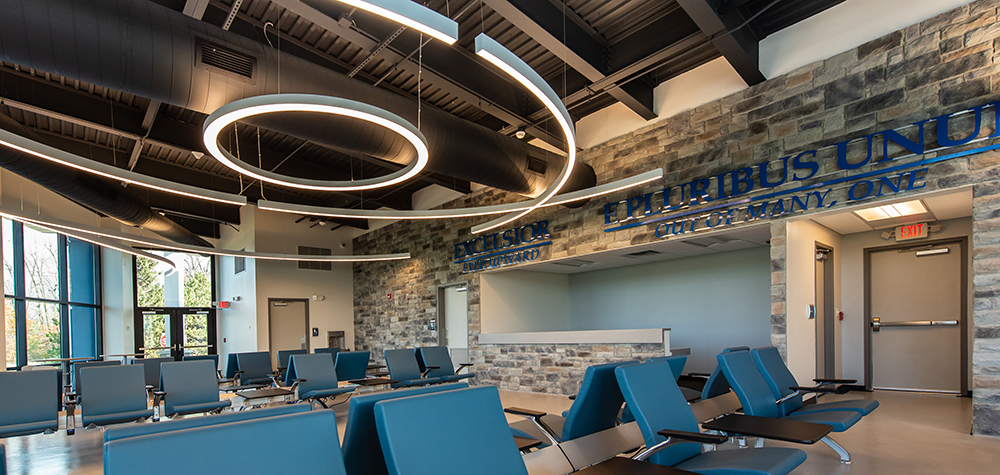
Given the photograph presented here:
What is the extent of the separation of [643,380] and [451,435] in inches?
49.9

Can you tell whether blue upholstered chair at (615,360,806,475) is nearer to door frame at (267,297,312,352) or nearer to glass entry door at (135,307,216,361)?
door frame at (267,297,312,352)

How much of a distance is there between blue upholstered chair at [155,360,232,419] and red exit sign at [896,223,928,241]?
8392 millimetres

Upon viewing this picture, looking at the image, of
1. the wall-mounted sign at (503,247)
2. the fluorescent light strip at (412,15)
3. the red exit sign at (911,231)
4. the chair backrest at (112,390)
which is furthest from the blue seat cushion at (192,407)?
the red exit sign at (911,231)

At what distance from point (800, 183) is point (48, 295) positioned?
41.7 feet

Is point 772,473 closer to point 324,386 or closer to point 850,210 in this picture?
point 850,210

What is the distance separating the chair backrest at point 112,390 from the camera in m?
5.03

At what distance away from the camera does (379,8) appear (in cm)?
222

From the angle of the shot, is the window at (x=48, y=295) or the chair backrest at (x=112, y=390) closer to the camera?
the chair backrest at (x=112, y=390)

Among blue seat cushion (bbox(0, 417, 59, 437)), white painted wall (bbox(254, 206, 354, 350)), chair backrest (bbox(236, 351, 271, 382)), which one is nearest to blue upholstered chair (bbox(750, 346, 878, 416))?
blue seat cushion (bbox(0, 417, 59, 437))

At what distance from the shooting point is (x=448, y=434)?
1.71m

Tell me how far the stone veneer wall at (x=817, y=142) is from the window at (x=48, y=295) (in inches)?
304

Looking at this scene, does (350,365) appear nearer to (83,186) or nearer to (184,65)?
(83,186)

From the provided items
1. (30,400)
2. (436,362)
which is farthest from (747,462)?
(436,362)

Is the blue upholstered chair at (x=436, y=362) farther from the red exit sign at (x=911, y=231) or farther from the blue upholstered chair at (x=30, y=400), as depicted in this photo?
the red exit sign at (x=911, y=231)
